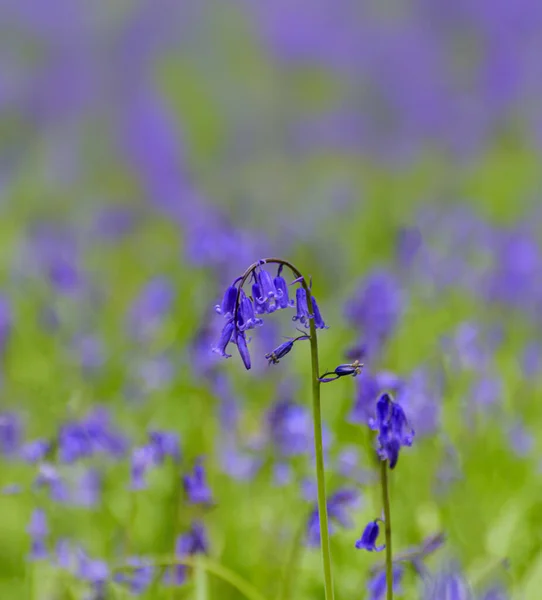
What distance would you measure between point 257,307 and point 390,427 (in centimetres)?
38

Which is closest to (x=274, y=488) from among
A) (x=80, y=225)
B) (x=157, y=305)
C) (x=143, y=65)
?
(x=157, y=305)

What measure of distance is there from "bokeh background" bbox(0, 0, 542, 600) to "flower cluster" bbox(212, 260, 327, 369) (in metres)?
0.60

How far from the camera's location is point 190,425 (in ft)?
13.2

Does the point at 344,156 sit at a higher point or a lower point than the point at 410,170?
higher

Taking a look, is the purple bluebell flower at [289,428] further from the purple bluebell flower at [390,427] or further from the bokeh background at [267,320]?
the purple bluebell flower at [390,427]

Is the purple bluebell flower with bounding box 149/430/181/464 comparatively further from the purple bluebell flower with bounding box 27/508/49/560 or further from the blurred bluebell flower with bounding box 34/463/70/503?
the purple bluebell flower with bounding box 27/508/49/560

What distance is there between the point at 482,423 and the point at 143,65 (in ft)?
46.4

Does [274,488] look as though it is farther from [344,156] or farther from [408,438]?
[344,156]

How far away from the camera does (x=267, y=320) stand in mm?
4762

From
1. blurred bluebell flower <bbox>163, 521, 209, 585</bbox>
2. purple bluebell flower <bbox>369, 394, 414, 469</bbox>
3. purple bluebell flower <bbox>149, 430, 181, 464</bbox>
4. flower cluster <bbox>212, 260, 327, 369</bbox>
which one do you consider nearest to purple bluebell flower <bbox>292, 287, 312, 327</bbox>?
flower cluster <bbox>212, 260, 327, 369</bbox>

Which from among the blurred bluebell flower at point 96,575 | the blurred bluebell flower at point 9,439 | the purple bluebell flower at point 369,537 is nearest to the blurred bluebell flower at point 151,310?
the blurred bluebell flower at point 9,439

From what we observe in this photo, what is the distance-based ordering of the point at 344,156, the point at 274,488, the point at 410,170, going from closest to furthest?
1. the point at 274,488
2. the point at 410,170
3. the point at 344,156

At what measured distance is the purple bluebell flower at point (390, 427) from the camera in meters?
1.61

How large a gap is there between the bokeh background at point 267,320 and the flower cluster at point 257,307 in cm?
60
